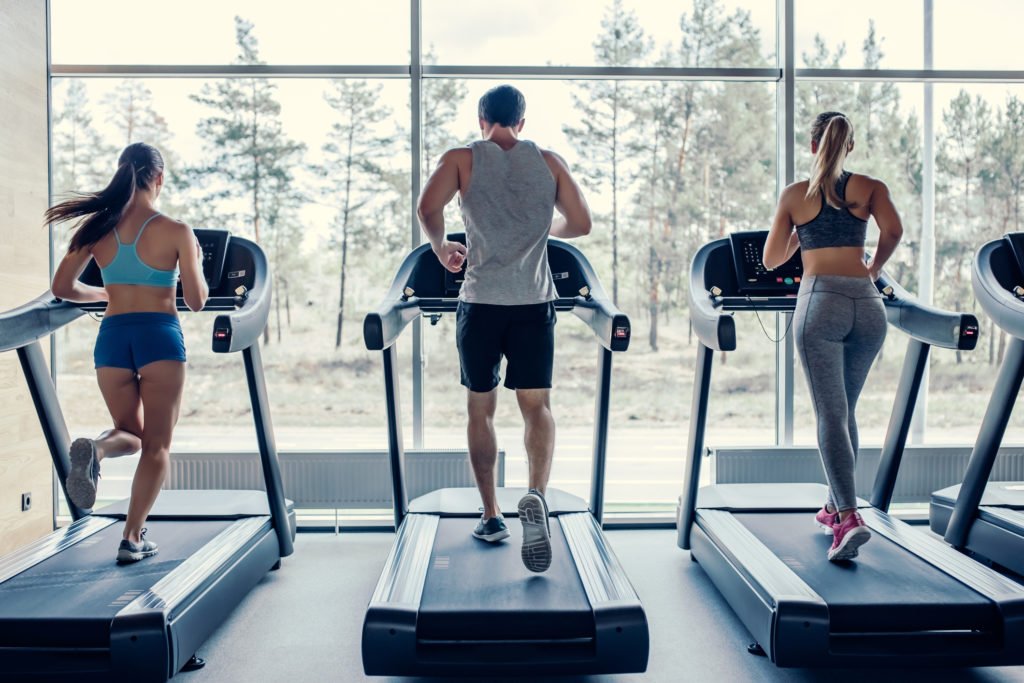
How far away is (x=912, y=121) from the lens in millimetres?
4043

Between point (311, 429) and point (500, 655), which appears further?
point (311, 429)

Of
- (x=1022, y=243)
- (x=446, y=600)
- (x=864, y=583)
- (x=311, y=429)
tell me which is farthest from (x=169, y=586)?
(x=1022, y=243)

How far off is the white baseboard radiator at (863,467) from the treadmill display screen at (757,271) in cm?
107

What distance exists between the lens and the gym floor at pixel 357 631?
221cm

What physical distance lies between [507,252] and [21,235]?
271 centimetres

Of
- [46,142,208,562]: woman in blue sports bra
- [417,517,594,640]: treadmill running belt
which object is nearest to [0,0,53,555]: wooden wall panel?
[46,142,208,562]: woman in blue sports bra

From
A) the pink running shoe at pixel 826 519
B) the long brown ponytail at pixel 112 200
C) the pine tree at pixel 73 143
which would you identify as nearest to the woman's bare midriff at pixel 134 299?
the long brown ponytail at pixel 112 200

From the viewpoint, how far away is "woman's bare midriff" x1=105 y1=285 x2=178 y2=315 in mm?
2410

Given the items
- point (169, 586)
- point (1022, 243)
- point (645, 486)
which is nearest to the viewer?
point (169, 586)

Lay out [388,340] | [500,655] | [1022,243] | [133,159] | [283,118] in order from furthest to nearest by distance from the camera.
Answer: [283,118] < [1022,243] < [388,340] < [133,159] < [500,655]

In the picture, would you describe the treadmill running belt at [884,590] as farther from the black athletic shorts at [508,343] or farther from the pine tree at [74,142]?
the pine tree at [74,142]

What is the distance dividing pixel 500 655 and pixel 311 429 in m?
2.45

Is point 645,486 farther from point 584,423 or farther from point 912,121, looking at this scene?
point 912,121

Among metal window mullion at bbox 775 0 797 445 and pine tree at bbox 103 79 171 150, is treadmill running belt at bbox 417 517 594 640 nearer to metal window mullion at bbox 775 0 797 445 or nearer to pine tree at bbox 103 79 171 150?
metal window mullion at bbox 775 0 797 445
